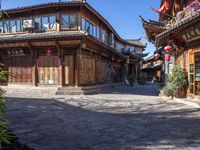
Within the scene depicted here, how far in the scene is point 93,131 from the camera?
6941mm

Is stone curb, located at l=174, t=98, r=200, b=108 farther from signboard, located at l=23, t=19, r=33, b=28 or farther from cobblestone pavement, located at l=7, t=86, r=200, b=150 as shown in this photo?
signboard, located at l=23, t=19, r=33, b=28

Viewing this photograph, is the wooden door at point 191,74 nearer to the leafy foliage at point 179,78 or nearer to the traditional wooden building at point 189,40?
the traditional wooden building at point 189,40

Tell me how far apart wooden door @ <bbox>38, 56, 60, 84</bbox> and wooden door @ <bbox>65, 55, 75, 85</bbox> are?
677 mm

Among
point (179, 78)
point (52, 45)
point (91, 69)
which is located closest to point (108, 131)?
point (179, 78)

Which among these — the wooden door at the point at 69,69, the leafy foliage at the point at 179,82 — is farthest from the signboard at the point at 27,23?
the leafy foliage at the point at 179,82

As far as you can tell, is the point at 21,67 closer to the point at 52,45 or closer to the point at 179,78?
the point at 52,45

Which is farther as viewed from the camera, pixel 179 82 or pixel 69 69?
pixel 69 69

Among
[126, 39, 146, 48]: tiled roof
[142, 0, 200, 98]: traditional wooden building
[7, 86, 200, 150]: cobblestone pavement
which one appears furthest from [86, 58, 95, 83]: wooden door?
[126, 39, 146, 48]: tiled roof

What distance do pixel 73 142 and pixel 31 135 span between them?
1.17 m

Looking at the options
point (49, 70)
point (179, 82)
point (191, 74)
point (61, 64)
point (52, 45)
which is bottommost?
point (179, 82)

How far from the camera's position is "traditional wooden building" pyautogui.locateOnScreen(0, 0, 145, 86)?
18641 mm

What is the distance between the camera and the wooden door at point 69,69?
1884 cm

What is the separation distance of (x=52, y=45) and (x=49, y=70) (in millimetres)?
1864

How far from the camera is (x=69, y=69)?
1886cm
